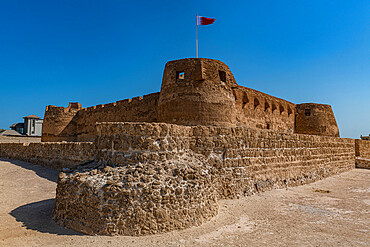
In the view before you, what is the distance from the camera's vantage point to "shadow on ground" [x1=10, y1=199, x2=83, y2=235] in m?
4.28

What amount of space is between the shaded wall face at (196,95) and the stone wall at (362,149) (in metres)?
12.8

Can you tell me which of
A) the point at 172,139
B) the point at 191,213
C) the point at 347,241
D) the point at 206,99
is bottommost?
the point at 347,241

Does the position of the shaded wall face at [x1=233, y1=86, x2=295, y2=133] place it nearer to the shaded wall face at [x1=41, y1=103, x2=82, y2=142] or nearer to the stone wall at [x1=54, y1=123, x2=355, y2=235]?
the stone wall at [x1=54, y1=123, x2=355, y2=235]

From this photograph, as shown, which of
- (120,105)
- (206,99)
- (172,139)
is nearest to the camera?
(172,139)

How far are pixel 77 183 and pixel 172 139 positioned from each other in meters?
2.02

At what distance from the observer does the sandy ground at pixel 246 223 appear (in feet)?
12.9

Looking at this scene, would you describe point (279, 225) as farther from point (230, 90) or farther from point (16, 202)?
point (230, 90)

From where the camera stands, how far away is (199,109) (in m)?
11.2

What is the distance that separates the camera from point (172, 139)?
17.5ft

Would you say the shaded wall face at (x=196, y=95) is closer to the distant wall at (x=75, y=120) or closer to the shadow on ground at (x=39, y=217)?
the distant wall at (x=75, y=120)

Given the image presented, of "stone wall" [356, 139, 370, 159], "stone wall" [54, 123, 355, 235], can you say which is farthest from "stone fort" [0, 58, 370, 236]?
"stone wall" [356, 139, 370, 159]

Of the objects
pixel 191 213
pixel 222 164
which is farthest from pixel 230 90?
pixel 191 213

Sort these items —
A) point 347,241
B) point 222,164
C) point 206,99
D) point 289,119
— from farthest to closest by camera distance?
1. point 289,119
2. point 206,99
3. point 222,164
4. point 347,241

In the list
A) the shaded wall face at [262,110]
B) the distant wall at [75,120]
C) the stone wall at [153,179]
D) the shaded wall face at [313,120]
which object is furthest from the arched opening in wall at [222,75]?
the shaded wall face at [313,120]
